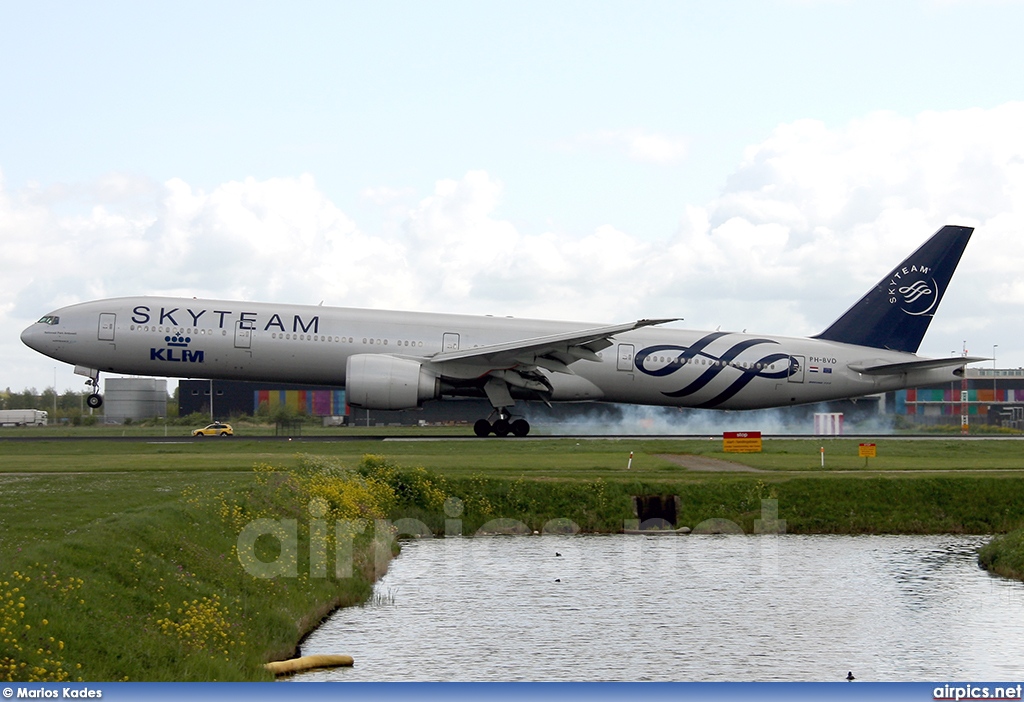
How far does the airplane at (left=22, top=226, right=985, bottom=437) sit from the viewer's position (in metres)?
38.9

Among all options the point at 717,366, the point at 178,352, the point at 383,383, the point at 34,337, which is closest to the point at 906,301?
the point at 717,366

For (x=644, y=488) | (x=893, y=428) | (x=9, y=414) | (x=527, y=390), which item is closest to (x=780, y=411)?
(x=893, y=428)

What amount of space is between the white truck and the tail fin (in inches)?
2705

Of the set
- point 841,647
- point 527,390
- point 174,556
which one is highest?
point 527,390

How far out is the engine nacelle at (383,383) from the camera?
3800 centimetres

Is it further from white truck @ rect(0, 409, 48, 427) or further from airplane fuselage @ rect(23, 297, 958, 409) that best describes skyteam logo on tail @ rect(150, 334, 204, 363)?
white truck @ rect(0, 409, 48, 427)

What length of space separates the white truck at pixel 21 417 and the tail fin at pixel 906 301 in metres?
68.7

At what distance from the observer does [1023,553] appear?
22.7m

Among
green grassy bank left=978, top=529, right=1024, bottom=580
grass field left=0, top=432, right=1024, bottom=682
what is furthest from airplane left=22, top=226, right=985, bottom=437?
green grassy bank left=978, top=529, right=1024, bottom=580

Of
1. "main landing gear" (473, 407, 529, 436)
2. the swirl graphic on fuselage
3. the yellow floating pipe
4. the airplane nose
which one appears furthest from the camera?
"main landing gear" (473, 407, 529, 436)

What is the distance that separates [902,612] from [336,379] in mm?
25278

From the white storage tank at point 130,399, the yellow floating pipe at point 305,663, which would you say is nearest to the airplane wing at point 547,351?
the yellow floating pipe at point 305,663

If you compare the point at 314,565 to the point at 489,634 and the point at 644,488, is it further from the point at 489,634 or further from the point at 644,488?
the point at 644,488

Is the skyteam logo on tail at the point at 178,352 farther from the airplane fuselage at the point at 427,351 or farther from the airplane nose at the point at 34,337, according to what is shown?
the airplane nose at the point at 34,337
